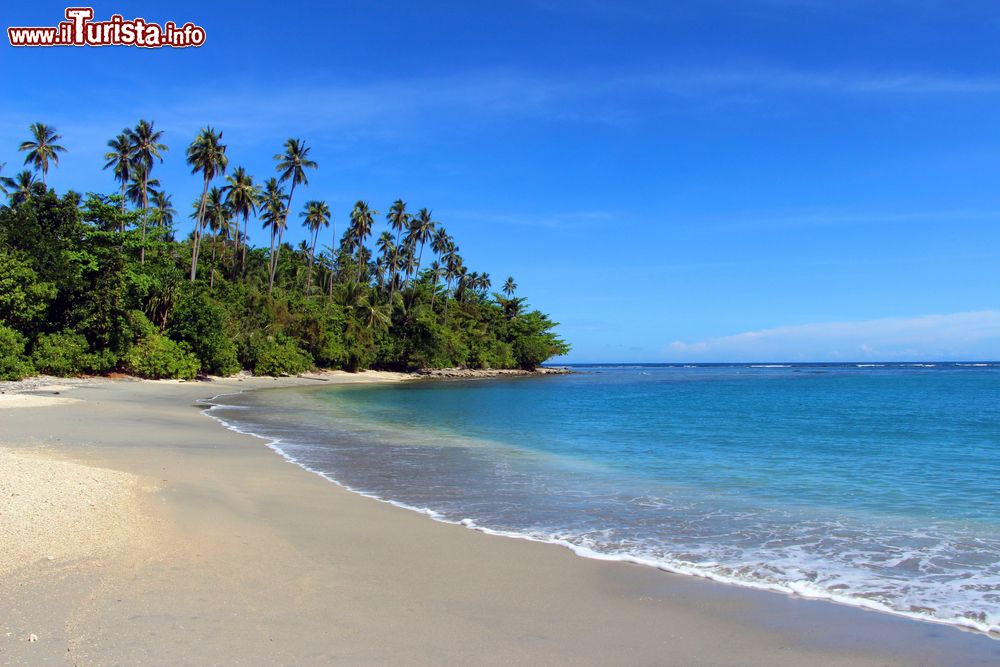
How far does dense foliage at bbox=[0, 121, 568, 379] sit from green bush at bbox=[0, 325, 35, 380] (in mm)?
60

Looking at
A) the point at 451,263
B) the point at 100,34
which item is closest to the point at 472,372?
the point at 451,263

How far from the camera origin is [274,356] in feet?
174

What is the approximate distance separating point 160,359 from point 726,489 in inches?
1429

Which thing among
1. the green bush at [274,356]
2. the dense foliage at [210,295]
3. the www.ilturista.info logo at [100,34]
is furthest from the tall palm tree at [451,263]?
the www.ilturista.info logo at [100,34]

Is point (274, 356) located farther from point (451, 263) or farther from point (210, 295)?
point (451, 263)

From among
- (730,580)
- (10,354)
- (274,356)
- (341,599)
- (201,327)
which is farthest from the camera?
(274,356)

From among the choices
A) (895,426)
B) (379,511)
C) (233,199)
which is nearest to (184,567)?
(379,511)

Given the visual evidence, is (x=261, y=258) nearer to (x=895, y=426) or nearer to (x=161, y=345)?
→ (x=161, y=345)

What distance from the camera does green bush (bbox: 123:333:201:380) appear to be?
37728mm

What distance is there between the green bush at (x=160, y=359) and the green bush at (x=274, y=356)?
871 cm

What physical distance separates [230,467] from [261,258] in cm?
7135

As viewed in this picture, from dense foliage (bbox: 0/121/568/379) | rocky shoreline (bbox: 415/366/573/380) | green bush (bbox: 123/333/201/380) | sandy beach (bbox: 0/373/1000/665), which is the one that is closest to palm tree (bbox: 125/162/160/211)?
dense foliage (bbox: 0/121/568/379)

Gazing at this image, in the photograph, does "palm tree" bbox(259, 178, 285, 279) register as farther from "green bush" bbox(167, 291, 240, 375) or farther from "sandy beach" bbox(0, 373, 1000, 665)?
"sandy beach" bbox(0, 373, 1000, 665)

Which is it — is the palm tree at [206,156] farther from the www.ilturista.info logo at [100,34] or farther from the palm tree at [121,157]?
the www.ilturista.info logo at [100,34]
